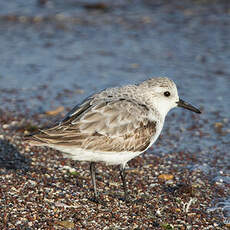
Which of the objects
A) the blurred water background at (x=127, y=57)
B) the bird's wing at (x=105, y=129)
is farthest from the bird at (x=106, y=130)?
the blurred water background at (x=127, y=57)

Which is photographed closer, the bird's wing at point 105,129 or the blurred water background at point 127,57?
the bird's wing at point 105,129

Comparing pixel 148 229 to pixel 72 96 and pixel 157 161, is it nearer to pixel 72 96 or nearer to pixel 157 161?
pixel 157 161

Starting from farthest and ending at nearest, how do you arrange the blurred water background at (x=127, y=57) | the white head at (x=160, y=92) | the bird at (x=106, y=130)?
the blurred water background at (x=127, y=57) → the white head at (x=160, y=92) → the bird at (x=106, y=130)

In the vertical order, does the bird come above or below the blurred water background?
above

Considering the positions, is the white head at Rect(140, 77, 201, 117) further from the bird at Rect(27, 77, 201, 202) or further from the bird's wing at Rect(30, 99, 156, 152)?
the bird's wing at Rect(30, 99, 156, 152)

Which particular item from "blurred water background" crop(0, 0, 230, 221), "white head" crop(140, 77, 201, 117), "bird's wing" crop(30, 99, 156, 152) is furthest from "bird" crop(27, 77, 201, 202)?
"blurred water background" crop(0, 0, 230, 221)

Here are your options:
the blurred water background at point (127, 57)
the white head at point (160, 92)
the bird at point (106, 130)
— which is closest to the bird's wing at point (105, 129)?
the bird at point (106, 130)

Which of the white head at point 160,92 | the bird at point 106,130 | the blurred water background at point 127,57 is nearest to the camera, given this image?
the bird at point 106,130

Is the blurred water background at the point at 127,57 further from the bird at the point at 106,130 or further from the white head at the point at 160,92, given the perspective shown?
the bird at the point at 106,130

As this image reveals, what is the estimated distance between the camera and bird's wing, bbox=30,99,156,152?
5.65m

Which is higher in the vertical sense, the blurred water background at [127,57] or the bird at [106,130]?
the bird at [106,130]

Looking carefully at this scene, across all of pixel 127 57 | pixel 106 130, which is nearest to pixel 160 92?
pixel 106 130

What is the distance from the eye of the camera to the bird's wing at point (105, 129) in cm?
565

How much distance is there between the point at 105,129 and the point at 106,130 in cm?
2
